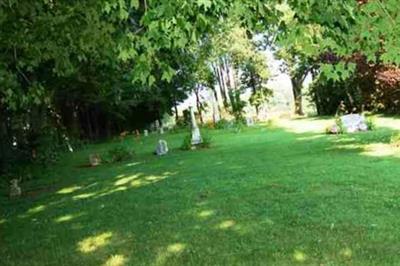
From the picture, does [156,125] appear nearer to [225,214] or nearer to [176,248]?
[225,214]

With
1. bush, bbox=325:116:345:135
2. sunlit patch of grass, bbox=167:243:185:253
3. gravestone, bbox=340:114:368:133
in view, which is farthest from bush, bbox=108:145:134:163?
sunlit patch of grass, bbox=167:243:185:253

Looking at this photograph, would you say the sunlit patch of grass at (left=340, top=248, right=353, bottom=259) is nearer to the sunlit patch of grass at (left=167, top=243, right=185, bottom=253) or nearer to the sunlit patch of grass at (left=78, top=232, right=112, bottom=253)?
the sunlit patch of grass at (left=167, top=243, right=185, bottom=253)

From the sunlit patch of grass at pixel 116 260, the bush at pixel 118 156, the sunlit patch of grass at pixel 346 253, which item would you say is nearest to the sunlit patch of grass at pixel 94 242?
the sunlit patch of grass at pixel 116 260

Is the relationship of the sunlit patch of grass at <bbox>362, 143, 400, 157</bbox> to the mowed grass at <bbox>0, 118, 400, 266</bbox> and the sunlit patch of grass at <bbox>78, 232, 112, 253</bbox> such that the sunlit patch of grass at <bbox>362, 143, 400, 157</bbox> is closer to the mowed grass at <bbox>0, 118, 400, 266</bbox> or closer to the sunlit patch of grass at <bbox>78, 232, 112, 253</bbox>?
the mowed grass at <bbox>0, 118, 400, 266</bbox>

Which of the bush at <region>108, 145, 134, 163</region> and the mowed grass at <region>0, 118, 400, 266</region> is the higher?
the bush at <region>108, 145, 134, 163</region>

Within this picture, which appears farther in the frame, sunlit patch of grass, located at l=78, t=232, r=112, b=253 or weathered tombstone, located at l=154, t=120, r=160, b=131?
weathered tombstone, located at l=154, t=120, r=160, b=131

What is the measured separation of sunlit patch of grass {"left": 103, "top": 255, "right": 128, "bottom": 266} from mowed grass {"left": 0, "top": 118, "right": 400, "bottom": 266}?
15 mm

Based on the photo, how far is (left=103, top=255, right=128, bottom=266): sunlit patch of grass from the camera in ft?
23.6

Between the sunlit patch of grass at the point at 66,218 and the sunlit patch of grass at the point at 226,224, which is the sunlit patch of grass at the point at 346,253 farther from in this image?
the sunlit patch of grass at the point at 66,218

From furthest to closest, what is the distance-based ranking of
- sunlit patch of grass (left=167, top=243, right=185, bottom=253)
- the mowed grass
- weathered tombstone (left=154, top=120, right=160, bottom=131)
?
weathered tombstone (left=154, top=120, right=160, bottom=131) < sunlit patch of grass (left=167, top=243, right=185, bottom=253) < the mowed grass

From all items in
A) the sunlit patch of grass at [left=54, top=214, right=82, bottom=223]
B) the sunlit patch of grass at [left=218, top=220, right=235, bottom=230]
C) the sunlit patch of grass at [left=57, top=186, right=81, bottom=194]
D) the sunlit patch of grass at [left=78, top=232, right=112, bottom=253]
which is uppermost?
the sunlit patch of grass at [left=57, top=186, right=81, bottom=194]

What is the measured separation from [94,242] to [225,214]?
1.96m

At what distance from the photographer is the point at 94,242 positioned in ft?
27.7

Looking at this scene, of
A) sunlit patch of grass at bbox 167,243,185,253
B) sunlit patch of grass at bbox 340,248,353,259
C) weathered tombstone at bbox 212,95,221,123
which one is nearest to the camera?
sunlit patch of grass at bbox 340,248,353,259
